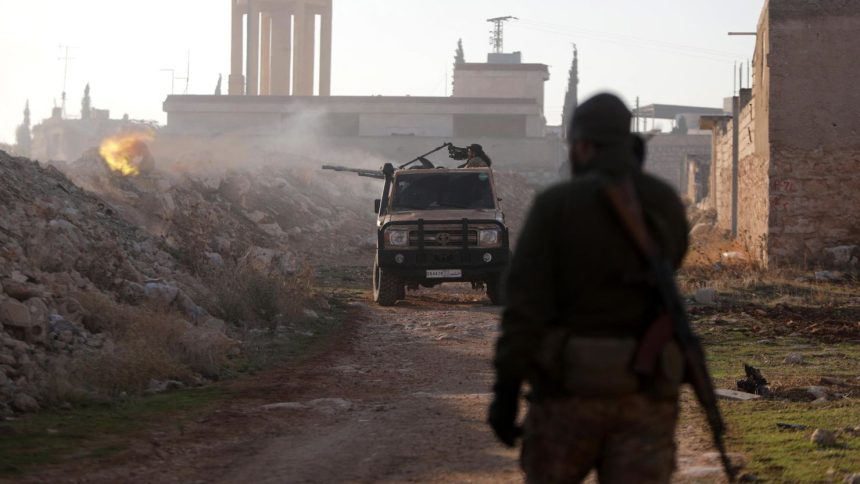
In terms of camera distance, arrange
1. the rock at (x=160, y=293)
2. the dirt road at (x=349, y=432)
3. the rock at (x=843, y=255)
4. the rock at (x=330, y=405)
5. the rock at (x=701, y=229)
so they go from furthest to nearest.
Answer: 1. the rock at (x=701, y=229)
2. the rock at (x=843, y=255)
3. the rock at (x=160, y=293)
4. the rock at (x=330, y=405)
5. the dirt road at (x=349, y=432)

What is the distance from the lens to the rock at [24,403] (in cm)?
867

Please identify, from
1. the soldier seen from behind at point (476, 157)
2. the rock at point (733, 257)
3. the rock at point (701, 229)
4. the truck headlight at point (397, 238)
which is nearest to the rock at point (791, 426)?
the truck headlight at point (397, 238)

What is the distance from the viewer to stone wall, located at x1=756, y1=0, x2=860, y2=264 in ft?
64.8

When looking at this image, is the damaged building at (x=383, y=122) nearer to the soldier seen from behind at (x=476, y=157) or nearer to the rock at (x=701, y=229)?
the rock at (x=701, y=229)

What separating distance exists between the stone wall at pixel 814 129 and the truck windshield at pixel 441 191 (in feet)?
17.1

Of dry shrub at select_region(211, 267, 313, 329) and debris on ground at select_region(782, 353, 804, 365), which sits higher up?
dry shrub at select_region(211, 267, 313, 329)

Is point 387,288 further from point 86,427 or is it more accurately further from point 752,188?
point 86,427

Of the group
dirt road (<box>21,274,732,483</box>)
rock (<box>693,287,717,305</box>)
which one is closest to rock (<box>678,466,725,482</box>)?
dirt road (<box>21,274,732,483</box>)

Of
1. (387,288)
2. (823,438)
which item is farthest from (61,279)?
(823,438)

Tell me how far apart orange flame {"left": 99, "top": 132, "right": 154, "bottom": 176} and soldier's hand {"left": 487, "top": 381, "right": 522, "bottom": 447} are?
26.9 metres

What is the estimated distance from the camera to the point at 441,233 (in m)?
18.0

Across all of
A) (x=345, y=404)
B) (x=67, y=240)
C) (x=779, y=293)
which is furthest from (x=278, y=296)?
(x=779, y=293)

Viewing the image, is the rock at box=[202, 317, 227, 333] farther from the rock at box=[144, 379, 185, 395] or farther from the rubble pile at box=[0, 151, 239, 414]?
the rock at box=[144, 379, 185, 395]

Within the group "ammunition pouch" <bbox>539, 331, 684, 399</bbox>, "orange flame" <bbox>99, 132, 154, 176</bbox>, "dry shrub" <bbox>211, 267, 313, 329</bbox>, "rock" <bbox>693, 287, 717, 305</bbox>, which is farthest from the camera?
"orange flame" <bbox>99, 132, 154, 176</bbox>
